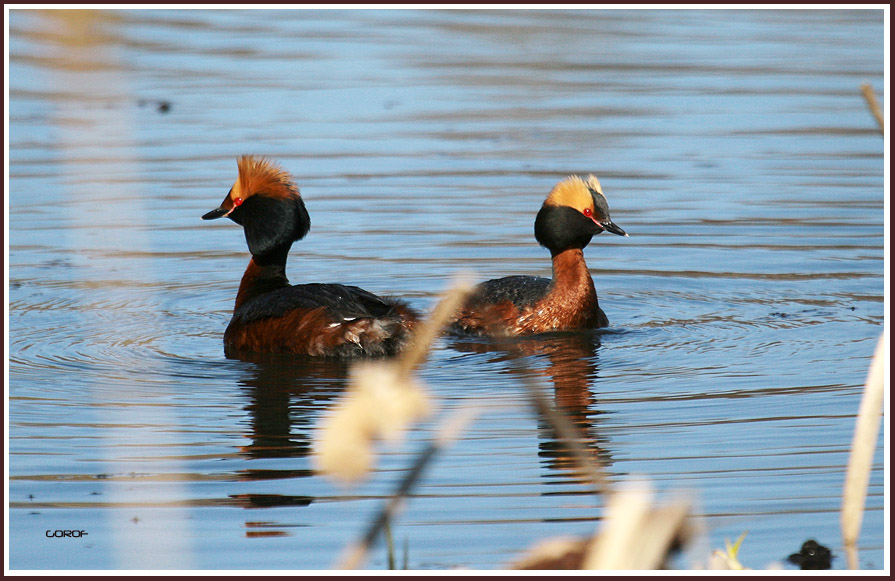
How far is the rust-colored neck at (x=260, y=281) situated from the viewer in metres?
8.29

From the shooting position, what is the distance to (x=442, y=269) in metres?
9.60

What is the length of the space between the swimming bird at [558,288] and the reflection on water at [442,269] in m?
0.18

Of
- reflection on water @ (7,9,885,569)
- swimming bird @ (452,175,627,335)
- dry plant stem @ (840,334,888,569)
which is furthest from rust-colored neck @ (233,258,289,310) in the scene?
dry plant stem @ (840,334,888,569)

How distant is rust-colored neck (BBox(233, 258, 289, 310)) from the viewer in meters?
8.29

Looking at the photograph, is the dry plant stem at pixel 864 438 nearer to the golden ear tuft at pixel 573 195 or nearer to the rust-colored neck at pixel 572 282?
the rust-colored neck at pixel 572 282

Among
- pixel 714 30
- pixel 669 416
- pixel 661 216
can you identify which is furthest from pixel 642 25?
pixel 669 416

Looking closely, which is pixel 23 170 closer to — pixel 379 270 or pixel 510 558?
pixel 379 270

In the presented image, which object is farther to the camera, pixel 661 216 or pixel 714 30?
pixel 714 30

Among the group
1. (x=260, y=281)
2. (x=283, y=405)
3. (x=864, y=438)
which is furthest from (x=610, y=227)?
(x=864, y=438)

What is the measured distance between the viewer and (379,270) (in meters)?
9.68

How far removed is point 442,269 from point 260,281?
174cm

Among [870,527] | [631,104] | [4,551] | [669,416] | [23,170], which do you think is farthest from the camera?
[631,104]

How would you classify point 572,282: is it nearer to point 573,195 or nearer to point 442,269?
point 573,195

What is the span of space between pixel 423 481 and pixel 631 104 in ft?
36.5
